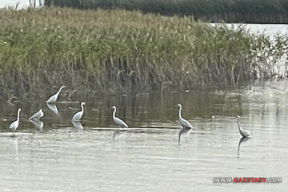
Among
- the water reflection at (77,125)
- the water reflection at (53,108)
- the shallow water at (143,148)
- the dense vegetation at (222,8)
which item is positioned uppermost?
the dense vegetation at (222,8)

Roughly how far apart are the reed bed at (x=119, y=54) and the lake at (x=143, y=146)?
1.64 ft

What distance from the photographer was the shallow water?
12297 millimetres

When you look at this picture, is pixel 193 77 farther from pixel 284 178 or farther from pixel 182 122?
pixel 284 178

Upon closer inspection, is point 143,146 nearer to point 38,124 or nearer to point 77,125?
point 77,125

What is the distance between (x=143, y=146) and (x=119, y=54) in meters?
7.67

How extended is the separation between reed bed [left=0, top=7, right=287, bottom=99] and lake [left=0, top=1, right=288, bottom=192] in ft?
1.64

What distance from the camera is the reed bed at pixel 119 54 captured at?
21.0 m

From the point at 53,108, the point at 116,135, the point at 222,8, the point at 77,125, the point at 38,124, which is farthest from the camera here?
the point at 222,8

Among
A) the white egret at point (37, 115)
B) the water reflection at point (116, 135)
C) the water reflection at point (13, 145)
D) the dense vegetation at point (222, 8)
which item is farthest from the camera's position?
the dense vegetation at point (222, 8)

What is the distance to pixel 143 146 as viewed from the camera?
14.9 meters

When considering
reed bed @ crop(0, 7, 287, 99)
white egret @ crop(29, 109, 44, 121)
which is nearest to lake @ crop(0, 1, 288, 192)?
white egret @ crop(29, 109, 44, 121)

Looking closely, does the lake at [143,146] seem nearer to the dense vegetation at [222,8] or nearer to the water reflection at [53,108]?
the water reflection at [53,108]

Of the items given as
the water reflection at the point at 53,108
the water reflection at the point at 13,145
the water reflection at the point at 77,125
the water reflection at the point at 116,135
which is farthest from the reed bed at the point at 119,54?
the water reflection at the point at 13,145

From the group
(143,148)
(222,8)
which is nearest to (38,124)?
(143,148)
